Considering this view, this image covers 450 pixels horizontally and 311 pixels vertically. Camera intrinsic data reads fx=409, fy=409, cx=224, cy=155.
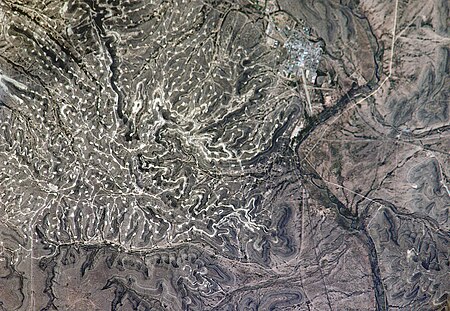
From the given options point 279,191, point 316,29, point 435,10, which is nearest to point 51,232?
point 279,191

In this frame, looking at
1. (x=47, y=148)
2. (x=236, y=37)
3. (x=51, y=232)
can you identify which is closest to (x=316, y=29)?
(x=236, y=37)

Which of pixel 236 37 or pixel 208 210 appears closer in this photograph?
pixel 236 37

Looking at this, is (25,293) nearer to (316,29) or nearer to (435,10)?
(316,29)

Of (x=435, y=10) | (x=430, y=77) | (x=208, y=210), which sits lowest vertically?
(x=208, y=210)

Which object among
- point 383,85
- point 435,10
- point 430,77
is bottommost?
point 383,85

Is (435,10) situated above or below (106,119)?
above

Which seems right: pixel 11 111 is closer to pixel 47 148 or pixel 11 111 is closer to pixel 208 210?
pixel 47 148
